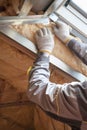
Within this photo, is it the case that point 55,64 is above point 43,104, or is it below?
above

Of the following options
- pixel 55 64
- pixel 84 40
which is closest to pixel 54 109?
pixel 55 64

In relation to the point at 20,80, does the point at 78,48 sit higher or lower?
higher

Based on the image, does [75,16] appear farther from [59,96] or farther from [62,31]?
[59,96]

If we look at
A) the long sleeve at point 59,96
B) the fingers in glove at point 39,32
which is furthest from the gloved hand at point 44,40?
the long sleeve at point 59,96

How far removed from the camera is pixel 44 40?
1.54 m

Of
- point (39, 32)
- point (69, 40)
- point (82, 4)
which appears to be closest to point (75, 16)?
point (82, 4)

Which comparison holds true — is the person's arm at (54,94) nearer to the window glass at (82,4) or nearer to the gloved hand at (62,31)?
the gloved hand at (62,31)

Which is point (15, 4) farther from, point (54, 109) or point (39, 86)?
point (54, 109)

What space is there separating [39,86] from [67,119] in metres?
0.26

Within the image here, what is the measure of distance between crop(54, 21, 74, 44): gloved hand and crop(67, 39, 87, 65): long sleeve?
0.04 metres

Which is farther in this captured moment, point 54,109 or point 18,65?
point 18,65

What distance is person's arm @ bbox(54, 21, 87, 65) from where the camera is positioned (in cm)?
165

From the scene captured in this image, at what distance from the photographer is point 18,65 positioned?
1.75 metres

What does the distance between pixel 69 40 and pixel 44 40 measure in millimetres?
236
